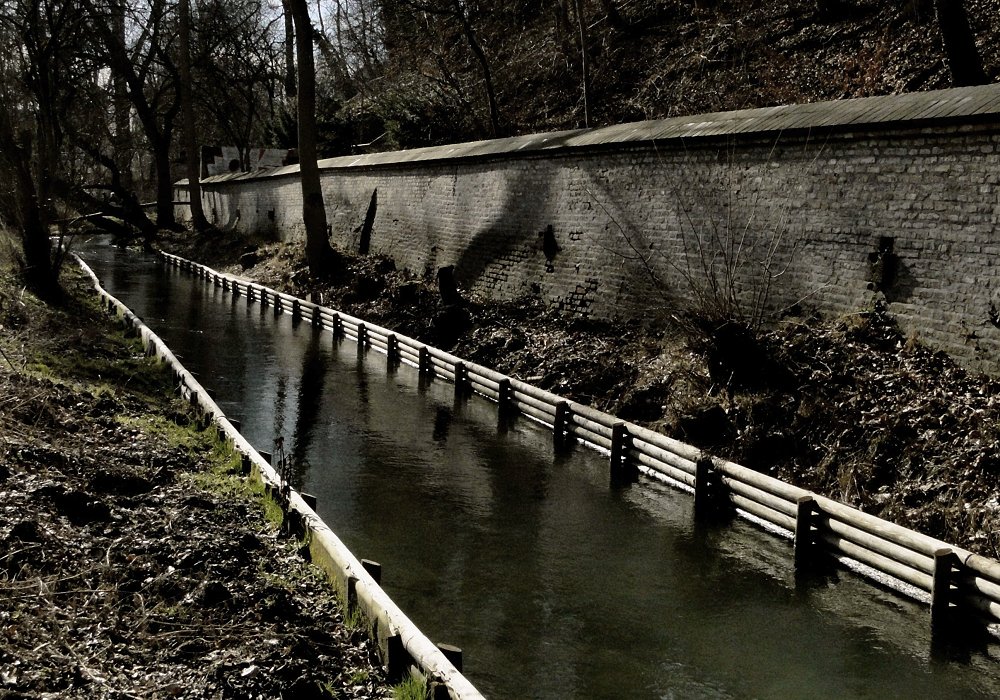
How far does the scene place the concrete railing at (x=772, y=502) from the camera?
6.70 metres

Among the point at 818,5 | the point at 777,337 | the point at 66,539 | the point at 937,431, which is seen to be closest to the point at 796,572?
the point at 937,431

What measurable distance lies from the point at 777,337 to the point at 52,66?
2632 centimetres

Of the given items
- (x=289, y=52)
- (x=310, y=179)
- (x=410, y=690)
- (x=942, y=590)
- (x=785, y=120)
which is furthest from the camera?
(x=289, y=52)

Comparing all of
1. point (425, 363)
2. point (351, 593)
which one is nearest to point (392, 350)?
point (425, 363)

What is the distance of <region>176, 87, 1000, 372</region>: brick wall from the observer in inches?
356

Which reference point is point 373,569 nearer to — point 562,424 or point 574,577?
point 574,577

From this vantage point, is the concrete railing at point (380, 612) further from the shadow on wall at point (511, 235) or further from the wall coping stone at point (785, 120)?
the shadow on wall at point (511, 235)

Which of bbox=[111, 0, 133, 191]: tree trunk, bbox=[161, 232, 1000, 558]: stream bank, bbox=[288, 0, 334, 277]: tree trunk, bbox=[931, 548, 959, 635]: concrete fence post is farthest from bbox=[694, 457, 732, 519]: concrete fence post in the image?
bbox=[111, 0, 133, 191]: tree trunk

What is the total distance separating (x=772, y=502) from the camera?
8.47 metres

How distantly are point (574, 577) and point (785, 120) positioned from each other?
639 centimetres

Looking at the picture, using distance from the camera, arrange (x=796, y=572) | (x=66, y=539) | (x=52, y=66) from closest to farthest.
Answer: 1. (x=66, y=539)
2. (x=796, y=572)
3. (x=52, y=66)

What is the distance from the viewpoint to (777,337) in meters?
→ 10.6

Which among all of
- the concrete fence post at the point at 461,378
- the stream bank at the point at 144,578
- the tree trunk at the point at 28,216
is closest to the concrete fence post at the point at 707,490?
the stream bank at the point at 144,578

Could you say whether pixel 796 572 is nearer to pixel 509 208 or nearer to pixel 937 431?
pixel 937 431
